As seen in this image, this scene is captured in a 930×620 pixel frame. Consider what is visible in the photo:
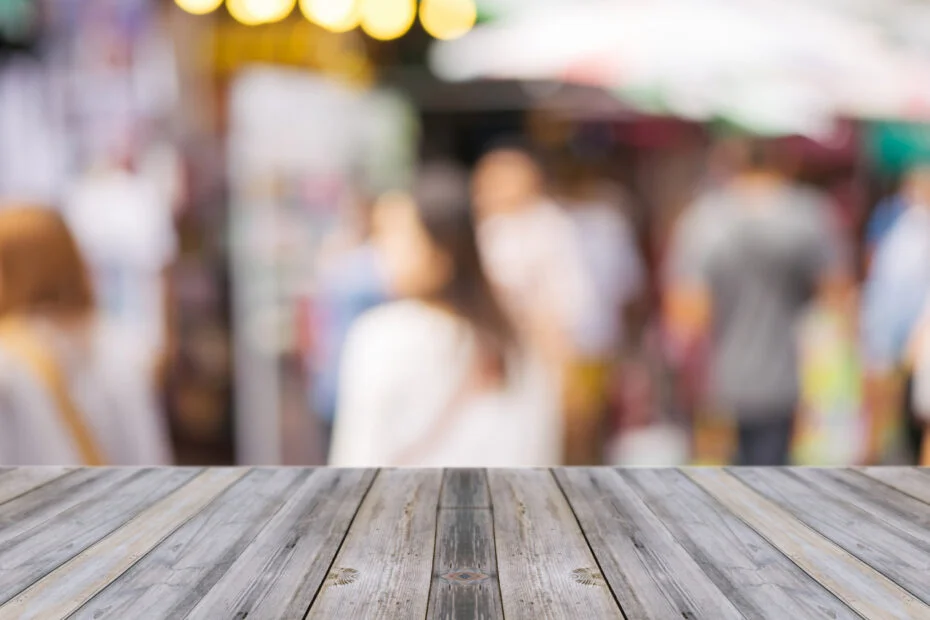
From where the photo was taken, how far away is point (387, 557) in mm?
1836

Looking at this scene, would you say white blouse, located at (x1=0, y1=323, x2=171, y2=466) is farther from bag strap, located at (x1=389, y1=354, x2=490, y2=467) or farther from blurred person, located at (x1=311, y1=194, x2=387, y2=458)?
bag strap, located at (x1=389, y1=354, x2=490, y2=467)

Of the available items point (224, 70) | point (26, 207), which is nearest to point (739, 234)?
point (224, 70)

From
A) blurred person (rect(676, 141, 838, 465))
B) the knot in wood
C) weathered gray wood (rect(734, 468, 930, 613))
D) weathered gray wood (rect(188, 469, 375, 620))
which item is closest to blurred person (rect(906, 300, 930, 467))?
blurred person (rect(676, 141, 838, 465))

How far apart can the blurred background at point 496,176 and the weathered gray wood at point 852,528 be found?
126 cm

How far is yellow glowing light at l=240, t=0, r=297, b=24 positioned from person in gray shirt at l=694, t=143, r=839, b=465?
5.97 ft

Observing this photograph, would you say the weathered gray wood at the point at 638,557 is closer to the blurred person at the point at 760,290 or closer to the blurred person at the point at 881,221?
the blurred person at the point at 760,290

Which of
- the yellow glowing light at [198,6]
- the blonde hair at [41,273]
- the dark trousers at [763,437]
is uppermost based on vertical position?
the yellow glowing light at [198,6]

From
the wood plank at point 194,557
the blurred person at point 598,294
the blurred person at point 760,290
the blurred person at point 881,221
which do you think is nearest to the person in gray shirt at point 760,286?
the blurred person at point 760,290

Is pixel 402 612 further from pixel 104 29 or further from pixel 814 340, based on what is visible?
pixel 104 29

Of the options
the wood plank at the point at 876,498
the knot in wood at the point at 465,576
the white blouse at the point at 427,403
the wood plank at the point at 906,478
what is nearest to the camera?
the knot in wood at the point at 465,576

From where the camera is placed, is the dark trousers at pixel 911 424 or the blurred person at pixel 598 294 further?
the dark trousers at pixel 911 424

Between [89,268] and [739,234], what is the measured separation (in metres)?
2.58

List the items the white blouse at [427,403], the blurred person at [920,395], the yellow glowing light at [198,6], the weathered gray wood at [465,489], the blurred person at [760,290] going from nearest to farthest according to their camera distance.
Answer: the weathered gray wood at [465,489] < the white blouse at [427,403] < the blurred person at [760,290] < the yellow glowing light at [198,6] < the blurred person at [920,395]

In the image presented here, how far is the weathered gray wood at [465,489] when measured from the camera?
2.22 metres
